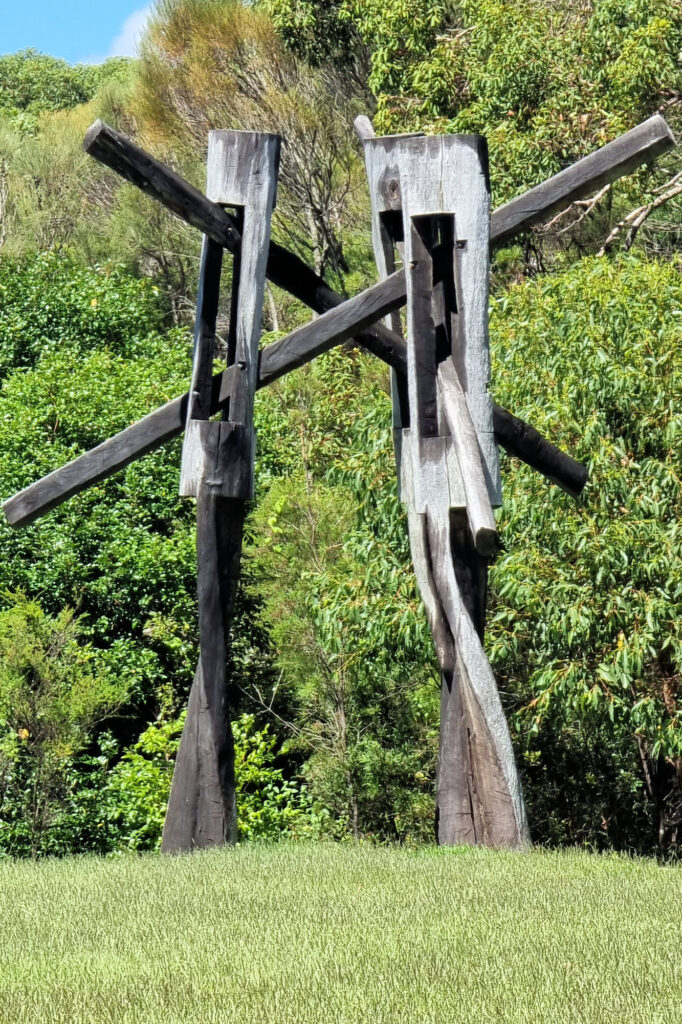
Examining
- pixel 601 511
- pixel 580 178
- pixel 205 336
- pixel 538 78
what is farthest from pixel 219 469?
pixel 538 78

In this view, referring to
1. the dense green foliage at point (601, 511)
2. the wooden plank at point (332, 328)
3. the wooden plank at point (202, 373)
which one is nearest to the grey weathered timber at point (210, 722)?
the wooden plank at point (202, 373)

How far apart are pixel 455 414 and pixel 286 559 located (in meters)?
8.70

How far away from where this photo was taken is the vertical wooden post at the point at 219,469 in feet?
23.3

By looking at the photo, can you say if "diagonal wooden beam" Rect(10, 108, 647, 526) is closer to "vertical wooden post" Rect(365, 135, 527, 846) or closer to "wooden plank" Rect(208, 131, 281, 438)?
"wooden plank" Rect(208, 131, 281, 438)

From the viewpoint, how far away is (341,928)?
5.14 metres

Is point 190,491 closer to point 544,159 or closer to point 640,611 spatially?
point 640,611

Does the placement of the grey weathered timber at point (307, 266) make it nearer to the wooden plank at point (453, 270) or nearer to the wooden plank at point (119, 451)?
the wooden plank at point (453, 270)

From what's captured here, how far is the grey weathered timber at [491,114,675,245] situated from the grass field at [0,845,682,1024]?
3.41 m

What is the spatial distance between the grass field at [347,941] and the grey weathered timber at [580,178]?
11.2 feet

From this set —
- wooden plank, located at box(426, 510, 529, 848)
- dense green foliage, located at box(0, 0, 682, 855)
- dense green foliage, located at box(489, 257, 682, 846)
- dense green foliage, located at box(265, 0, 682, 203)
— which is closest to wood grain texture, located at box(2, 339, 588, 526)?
wooden plank, located at box(426, 510, 529, 848)

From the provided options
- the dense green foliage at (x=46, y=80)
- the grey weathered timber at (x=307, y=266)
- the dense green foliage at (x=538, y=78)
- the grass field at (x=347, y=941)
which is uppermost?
the dense green foliage at (x=46, y=80)

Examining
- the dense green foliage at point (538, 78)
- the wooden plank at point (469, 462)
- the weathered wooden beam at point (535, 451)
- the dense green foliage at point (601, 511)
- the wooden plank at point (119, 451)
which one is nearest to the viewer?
the wooden plank at point (469, 462)

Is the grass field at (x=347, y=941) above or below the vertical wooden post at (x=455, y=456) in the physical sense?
below

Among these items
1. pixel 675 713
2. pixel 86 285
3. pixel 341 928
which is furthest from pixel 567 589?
pixel 86 285
